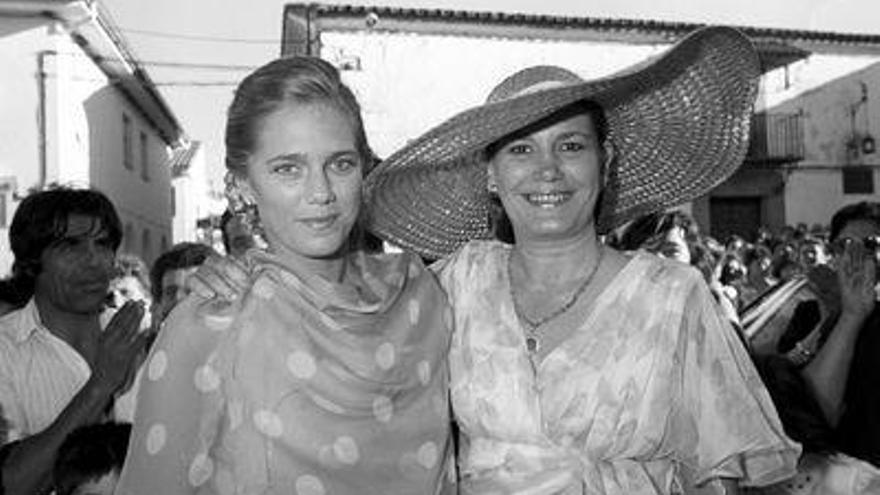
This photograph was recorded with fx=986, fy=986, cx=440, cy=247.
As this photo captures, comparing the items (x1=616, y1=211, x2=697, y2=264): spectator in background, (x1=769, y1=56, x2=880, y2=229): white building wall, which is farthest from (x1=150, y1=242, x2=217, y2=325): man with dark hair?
(x1=769, y1=56, x2=880, y2=229): white building wall

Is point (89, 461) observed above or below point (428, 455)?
below

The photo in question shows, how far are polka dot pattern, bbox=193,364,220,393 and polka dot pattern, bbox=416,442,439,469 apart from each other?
0.48 meters

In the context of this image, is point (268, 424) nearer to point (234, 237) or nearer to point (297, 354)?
point (297, 354)

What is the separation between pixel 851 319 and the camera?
3361 millimetres

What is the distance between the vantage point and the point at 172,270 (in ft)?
16.6

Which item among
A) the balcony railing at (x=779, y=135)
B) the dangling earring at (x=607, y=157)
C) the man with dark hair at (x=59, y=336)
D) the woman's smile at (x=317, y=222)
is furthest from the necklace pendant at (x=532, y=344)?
the balcony railing at (x=779, y=135)

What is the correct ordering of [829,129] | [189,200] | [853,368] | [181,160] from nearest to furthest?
[853,368], [829,129], [181,160], [189,200]

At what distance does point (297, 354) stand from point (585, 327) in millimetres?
658

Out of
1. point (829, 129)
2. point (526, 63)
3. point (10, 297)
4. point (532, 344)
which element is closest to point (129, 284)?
point (10, 297)

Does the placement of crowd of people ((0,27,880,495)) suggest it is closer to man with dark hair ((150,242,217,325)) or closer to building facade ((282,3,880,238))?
man with dark hair ((150,242,217,325))

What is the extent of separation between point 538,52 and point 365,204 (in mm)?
17972

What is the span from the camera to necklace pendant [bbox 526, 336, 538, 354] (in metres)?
2.26

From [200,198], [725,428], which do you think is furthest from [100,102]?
[200,198]

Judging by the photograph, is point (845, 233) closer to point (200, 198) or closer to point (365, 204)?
point (365, 204)
